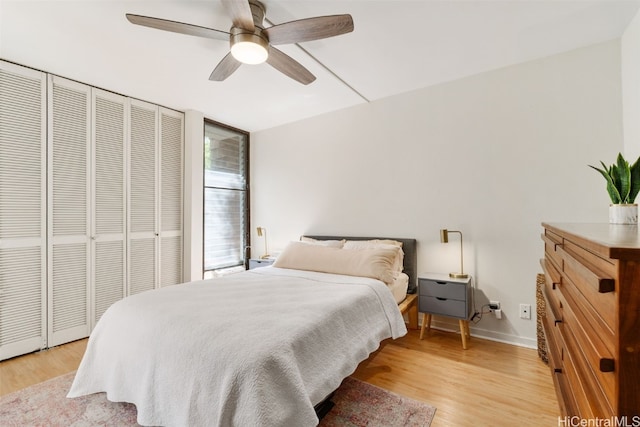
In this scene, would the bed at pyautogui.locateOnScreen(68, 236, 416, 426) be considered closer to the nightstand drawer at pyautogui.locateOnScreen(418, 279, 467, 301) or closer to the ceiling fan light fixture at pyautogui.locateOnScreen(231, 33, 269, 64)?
the nightstand drawer at pyautogui.locateOnScreen(418, 279, 467, 301)

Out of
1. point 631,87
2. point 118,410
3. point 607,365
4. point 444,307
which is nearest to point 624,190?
point 631,87

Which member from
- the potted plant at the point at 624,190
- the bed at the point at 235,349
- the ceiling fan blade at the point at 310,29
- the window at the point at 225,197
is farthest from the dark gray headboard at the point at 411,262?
the window at the point at 225,197

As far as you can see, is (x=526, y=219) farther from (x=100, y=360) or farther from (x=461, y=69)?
(x=100, y=360)

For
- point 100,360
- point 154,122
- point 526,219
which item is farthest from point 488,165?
point 154,122

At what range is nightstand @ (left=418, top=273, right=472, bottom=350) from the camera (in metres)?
2.51

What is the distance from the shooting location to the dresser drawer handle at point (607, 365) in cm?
68

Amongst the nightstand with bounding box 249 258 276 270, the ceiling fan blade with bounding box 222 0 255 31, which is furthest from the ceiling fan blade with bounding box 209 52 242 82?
the nightstand with bounding box 249 258 276 270

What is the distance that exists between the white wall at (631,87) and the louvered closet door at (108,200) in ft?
14.5

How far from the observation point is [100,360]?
175 centimetres

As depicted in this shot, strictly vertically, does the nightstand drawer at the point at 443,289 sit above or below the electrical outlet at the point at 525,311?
above

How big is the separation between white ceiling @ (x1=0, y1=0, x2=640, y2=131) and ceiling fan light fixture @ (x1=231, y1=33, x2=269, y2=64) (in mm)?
246

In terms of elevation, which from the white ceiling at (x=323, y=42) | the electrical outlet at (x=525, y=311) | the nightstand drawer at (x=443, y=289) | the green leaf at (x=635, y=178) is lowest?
the electrical outlet at (x=525, y=311)

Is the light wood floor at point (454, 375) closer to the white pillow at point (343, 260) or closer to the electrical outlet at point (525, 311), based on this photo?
the electrical outlet at point (525, 311)

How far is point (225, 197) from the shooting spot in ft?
13.9
